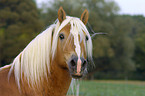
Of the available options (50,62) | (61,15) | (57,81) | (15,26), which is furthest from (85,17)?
(15,26)

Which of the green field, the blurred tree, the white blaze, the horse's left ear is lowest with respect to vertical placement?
the green field

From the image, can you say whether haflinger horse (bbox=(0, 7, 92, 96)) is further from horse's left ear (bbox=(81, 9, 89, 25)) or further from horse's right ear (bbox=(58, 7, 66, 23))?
horse's left ear (bbox=(81, 9, 89, 25))

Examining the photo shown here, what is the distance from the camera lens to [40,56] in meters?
3.20

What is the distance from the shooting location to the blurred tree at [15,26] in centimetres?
2403

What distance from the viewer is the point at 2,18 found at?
84.6 feet

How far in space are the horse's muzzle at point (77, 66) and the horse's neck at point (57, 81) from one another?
11.8 inches

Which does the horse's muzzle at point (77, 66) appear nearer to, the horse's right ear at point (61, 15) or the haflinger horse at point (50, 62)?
the haflinger horse at point (50, 62)

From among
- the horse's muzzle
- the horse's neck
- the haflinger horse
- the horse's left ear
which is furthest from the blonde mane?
the horse's muzzle

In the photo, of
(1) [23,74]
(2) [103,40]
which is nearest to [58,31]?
(1) [23,74]

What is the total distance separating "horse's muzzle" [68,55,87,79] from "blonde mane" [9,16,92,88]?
418 mm

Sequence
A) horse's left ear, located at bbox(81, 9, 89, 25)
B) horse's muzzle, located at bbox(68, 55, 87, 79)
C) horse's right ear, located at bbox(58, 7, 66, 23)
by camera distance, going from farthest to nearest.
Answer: horse's left ear, located at bbox(81, 9, 89, 25)
horse's right ear, located at bbox(58, 7, 66, 23)
horse's muzzle, located at bbox(68, 55, 87, 79)

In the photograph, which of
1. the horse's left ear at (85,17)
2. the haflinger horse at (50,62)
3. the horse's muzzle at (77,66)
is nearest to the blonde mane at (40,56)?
the haflinger horse at (50,62)

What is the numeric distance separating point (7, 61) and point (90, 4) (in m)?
20.5

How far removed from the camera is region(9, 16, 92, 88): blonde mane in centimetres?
310
